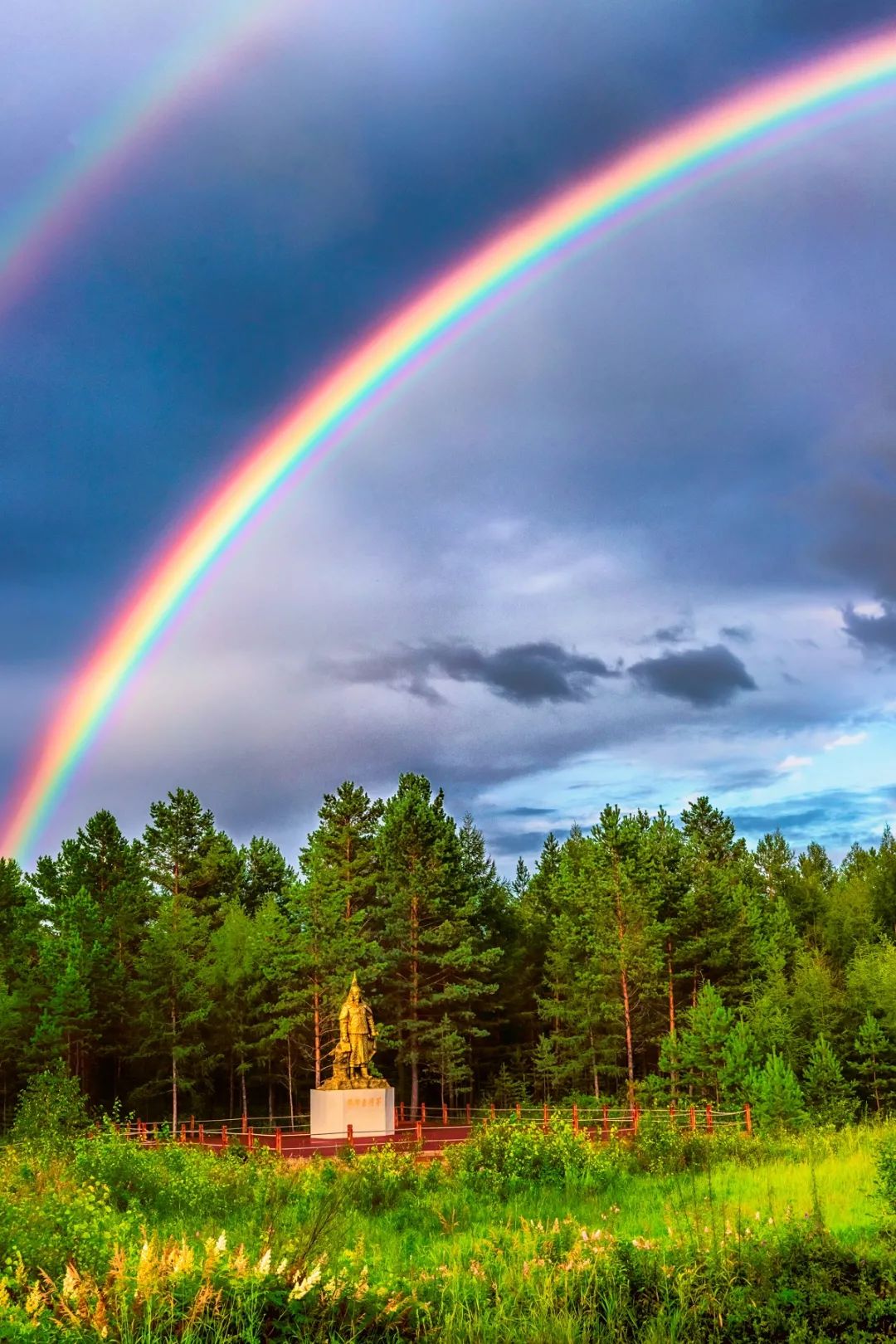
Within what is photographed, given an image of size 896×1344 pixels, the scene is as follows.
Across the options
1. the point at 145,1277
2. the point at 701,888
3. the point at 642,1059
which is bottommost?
the point at 642,1059

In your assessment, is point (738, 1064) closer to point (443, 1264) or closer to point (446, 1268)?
point (443, 1264)

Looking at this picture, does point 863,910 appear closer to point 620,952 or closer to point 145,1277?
point 620,952

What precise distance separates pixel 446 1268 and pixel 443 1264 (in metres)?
1.44

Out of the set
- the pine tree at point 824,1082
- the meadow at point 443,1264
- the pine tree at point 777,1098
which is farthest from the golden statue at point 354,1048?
the meadow at point 443,1264

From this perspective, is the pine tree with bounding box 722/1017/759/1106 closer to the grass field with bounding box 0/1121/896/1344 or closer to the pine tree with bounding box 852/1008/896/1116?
the pine tree with bounding box 852/1008/896/1116

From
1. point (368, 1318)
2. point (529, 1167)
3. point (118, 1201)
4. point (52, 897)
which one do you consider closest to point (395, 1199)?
point (529, 1167)

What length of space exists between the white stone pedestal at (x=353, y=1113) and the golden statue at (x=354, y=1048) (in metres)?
0.52

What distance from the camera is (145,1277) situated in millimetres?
5656

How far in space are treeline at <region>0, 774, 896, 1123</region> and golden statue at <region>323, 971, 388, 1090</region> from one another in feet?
29.1

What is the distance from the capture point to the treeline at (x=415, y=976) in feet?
130

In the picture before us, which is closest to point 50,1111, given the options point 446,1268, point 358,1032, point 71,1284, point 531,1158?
point 358,1032

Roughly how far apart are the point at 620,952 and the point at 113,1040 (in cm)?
2038

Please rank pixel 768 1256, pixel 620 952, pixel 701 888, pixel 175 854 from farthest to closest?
pixel 175 854 < pixel 701 888 < pixel 620 952 < pixel 768 1256

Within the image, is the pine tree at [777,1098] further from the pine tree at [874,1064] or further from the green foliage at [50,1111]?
the green foliage at [50,1111]
